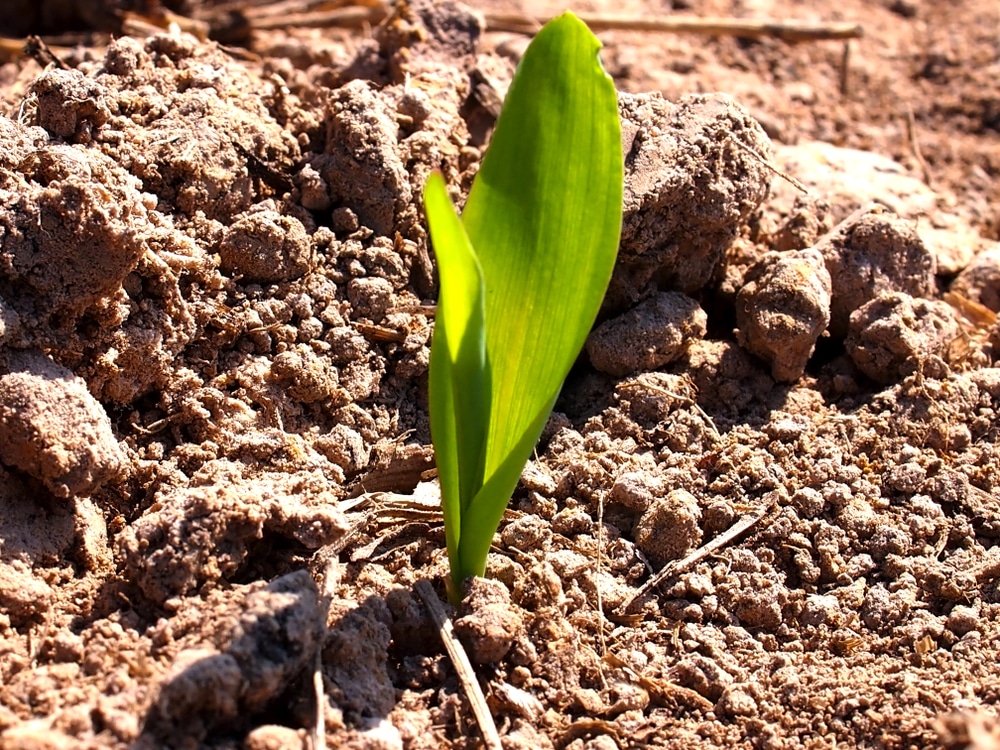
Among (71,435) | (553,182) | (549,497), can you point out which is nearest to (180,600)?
(71,435)

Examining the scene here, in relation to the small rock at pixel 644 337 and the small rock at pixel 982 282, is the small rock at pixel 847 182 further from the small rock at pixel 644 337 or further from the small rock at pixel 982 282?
the small rock at pixel 644 337

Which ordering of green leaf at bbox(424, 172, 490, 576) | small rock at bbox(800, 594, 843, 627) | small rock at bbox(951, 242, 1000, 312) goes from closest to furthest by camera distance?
1. green leaf at bbox(424, 172, 490, 576)
2. small rock at bbox(800, 594, 843, 627)
3. small rock at bbox(951, 242, 1000, 312)

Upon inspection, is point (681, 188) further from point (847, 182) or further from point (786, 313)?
point (847, 182)

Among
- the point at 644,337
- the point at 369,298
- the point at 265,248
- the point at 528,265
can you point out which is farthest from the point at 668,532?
the point at 265,248

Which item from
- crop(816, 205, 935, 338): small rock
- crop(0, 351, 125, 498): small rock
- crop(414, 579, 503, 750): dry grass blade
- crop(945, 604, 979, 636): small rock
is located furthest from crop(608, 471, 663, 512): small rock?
crop(0, 351, 125, 498): small rock

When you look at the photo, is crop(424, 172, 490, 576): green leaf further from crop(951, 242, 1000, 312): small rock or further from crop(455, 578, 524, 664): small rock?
crop(951, 242, 1000, 312): small rock

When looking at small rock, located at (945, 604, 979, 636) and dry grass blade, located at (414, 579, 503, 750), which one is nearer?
dry grass blade, located at (414, 579, 503, 750)
